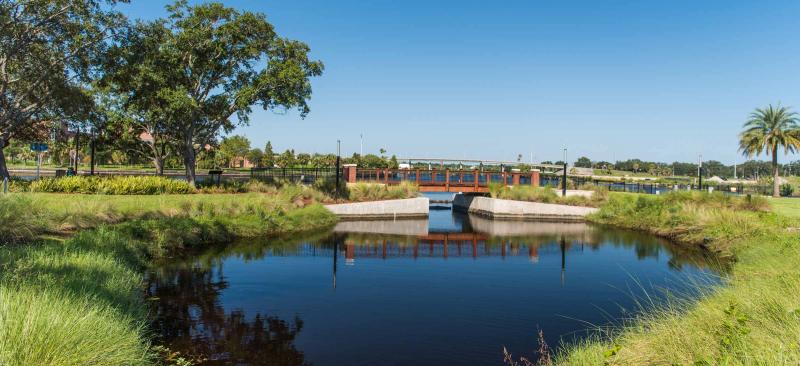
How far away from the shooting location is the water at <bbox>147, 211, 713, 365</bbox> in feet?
30.8

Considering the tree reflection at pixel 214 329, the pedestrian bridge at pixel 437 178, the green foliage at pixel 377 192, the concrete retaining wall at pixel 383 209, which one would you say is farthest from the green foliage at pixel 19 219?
the pedestrian bridge at pixel 437 178

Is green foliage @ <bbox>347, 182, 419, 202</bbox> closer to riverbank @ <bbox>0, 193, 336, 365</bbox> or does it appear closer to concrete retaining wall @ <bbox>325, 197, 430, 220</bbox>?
concrete retaining wall @ <bbox>325, 197, 430, 220</bbox>

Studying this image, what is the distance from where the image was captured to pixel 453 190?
41656 mm

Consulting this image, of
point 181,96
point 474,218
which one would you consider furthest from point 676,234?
point 181,96

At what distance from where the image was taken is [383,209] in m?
36.0

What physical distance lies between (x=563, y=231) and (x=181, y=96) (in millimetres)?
23042

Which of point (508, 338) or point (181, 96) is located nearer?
point (508, 338)

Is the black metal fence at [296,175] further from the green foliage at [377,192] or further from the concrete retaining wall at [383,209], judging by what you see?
the concrete retaining wall at [383,209]

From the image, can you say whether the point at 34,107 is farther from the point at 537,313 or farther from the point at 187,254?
the point at 537,313

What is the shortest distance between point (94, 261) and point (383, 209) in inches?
1020

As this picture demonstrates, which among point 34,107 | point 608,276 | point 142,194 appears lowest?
point 608,276

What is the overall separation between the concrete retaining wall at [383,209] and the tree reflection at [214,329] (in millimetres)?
19977

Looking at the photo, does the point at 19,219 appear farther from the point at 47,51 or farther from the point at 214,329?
the point at 47,51

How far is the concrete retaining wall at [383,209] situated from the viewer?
3381cm
